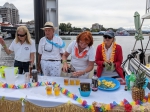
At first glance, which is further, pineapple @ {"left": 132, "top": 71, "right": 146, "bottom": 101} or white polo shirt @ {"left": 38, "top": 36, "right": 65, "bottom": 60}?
white polo shirt @ {"left": 38, "top": 36, "right": 65, "bottom": 60}

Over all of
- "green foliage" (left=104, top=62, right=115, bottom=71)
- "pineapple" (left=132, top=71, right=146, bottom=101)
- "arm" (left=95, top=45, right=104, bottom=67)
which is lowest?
"pineapple" (left=132, top=71, right=146, bottom=101)

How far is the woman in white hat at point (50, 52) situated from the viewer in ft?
7.71

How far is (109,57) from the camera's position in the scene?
214cm

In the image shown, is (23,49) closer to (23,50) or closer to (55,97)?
(23,50)

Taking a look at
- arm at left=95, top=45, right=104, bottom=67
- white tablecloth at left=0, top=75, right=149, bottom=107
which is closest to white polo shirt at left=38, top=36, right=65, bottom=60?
arm at left=95, top=45, right=104, bottom=67

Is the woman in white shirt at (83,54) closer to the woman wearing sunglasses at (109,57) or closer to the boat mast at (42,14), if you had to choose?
the woman wearing sunglasses at (109,57)

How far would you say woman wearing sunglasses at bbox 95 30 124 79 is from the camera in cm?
204

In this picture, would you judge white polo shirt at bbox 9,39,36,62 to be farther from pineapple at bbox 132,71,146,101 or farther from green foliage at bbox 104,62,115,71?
pineapple at bbox 132,71,146,101

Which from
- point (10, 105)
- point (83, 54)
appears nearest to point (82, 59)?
point (83, 54)


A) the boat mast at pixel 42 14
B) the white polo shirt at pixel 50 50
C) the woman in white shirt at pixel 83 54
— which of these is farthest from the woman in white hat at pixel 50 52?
the boat mast at pixel 42 14

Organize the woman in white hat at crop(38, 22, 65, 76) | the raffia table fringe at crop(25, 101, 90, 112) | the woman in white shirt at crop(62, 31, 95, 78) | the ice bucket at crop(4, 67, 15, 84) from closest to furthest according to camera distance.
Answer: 1. the raffia table fringe at crop(25, 101, 90, 112)
2. the ice bucket at crop(4, 67, 15, 84)
3. the woman in white shirt at crop(62, 31, 95, 78)
4. the woman in white hat at crop(38, 22, 65, 76)

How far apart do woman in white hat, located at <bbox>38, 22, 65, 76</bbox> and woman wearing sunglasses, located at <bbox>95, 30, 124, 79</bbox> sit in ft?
1.93

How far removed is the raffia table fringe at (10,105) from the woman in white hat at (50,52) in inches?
35.5

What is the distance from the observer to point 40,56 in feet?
8.34
